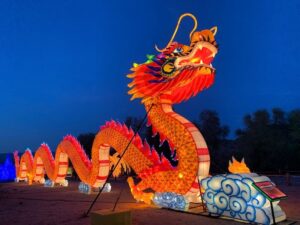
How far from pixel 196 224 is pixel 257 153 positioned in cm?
1696

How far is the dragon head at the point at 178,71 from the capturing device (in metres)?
8.21

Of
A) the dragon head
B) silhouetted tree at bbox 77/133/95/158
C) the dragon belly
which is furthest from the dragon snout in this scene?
silhouetted tree at bbox 77/133/95/158

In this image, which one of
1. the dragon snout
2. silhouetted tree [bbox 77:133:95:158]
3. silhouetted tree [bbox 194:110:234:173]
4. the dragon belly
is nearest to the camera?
the dragon belly

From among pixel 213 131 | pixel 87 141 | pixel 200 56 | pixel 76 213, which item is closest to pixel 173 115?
pixel 200 56

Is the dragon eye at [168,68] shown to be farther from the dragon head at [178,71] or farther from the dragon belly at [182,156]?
the dragon belly at [182,156]

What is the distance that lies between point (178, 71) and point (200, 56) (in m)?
0.64

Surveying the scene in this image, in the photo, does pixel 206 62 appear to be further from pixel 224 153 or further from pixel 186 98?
pixel 224 153

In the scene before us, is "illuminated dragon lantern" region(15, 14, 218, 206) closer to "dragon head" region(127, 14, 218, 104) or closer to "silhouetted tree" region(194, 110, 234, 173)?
"dragon head" region(127, 14, 218, 104)

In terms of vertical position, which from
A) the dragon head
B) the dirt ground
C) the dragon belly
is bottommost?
the dirt ground

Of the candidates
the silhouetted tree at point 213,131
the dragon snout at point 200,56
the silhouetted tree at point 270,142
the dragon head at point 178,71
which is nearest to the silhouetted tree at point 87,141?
the silhouetted tree at point 213,131

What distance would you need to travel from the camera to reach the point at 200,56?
8227 millimetres

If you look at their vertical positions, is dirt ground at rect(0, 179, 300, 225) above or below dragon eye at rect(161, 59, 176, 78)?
below

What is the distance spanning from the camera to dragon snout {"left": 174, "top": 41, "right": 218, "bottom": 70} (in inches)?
321

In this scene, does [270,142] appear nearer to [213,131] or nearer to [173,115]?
[213,131]
